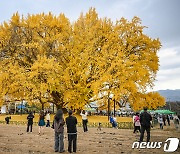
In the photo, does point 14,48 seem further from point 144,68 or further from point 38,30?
point 144,68

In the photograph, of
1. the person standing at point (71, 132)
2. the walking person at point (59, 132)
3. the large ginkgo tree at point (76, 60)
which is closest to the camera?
the person standing at point (71, 132)

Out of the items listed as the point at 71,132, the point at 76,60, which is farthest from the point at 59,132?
the point at 76,60

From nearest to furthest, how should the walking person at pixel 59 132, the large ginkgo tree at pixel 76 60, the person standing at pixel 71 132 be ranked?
the person standing at pixel 71 132, the walking person at pixel 59 132, the large ginkgo tree at pixel 76 60

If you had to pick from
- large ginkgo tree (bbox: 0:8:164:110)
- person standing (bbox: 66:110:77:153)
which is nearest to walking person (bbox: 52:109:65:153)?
person standing (bbox: 66:110:77:153)

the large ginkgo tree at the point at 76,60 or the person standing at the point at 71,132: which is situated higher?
the large ginkgo tree at the point at 76,60

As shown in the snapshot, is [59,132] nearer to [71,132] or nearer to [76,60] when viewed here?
[71,132]

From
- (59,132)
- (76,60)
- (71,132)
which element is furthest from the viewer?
(76,60)

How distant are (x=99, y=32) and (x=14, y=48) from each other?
11.9m

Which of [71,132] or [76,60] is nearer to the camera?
[71,132]

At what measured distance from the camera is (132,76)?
3750 cm

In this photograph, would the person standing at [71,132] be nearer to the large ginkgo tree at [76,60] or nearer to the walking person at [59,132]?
the walking person at [59,132]

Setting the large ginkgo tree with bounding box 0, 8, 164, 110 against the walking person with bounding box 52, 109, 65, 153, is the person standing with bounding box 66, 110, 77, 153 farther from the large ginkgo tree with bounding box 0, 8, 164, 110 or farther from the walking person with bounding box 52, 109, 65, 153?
the large ginkgo tree with bounding box 0, 8, 164, 110

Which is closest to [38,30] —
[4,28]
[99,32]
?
[4,28]

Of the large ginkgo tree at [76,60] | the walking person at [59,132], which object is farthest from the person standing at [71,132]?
the large ginkgo tree at [76,60]
